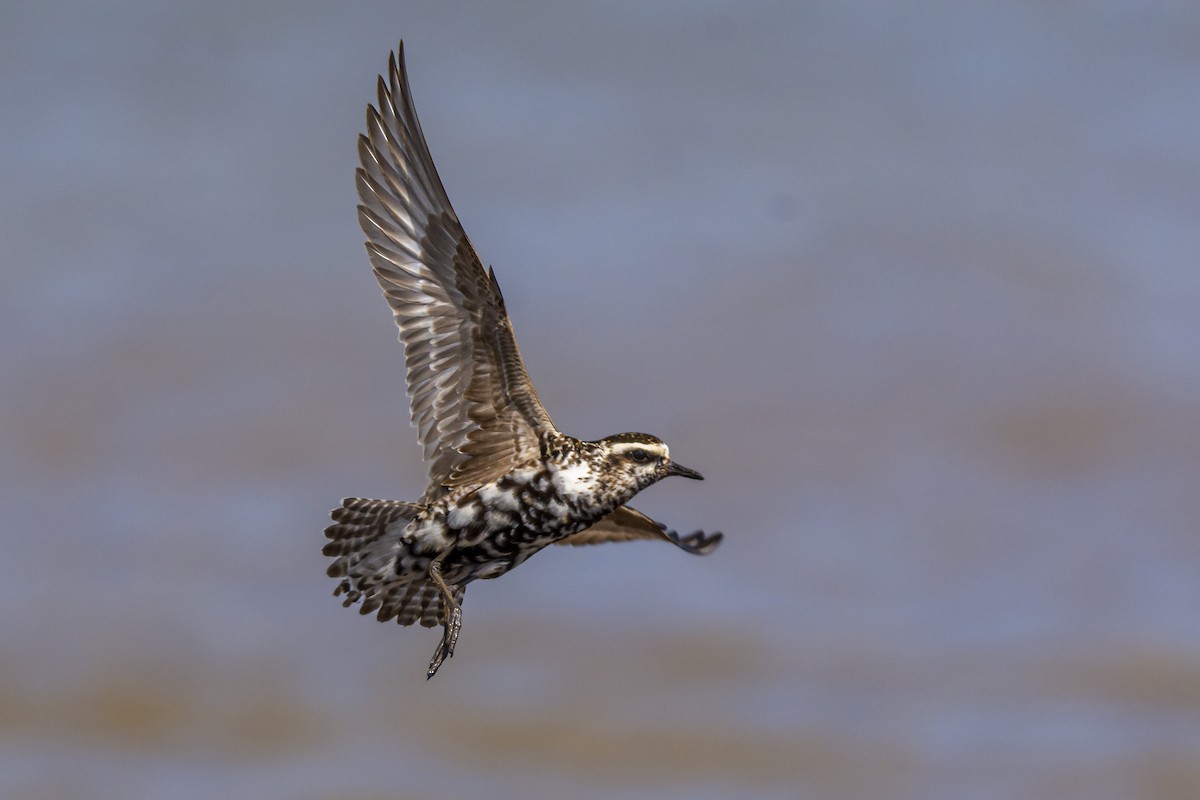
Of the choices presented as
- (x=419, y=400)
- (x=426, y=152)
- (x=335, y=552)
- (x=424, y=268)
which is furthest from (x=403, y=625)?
(x=426, y=152)

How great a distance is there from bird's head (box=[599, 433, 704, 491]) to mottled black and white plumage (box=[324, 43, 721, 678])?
0.01 meters

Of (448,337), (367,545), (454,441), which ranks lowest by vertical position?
(367,545)

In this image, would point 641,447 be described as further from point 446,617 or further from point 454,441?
point 446,617

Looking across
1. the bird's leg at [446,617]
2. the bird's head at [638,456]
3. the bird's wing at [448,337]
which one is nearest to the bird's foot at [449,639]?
the bird's leg at [446,617]

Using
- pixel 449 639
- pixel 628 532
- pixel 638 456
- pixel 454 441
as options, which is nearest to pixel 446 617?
pixel 449 639

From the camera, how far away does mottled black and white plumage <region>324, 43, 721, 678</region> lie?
541 inches

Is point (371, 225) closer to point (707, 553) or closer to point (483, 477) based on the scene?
point (483, 477)

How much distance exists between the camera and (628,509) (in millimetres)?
16297

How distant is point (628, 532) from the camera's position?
16.7 metres

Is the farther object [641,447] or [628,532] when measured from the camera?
[628,532]

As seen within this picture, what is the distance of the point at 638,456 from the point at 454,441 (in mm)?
1570

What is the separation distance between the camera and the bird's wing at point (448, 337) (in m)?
14.0

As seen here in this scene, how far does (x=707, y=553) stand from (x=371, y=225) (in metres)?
5.07

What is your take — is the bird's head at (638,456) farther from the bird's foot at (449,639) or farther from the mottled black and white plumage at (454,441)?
the bird's foot at (449,639)
